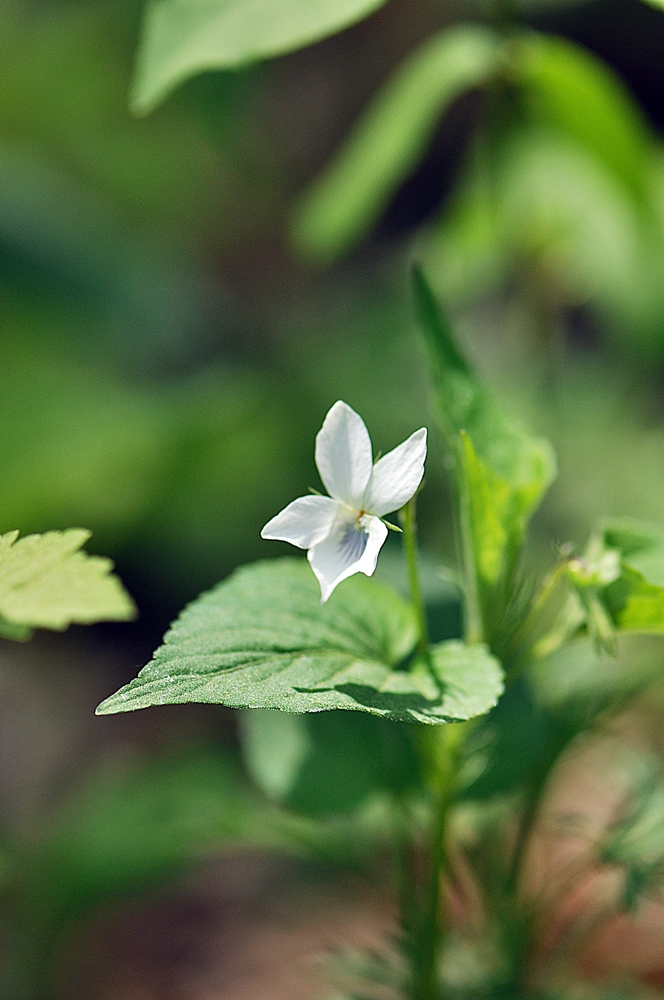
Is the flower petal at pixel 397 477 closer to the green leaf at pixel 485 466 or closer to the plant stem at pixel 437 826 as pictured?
the green leaf at pixel 485 466

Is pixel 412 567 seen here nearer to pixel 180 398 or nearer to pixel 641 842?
pixel 641 842

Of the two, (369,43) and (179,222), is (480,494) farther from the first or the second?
(369,43)

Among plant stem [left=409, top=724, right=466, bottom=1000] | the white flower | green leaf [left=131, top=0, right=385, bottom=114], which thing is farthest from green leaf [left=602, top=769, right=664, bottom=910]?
green leaf [left=131, top=0, right=385, bottom=114]

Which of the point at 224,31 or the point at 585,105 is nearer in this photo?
the point at 224,31

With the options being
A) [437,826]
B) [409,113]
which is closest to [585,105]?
[409,113]

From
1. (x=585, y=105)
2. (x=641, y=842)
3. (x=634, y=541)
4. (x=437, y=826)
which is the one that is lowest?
(x=641, y=842)
